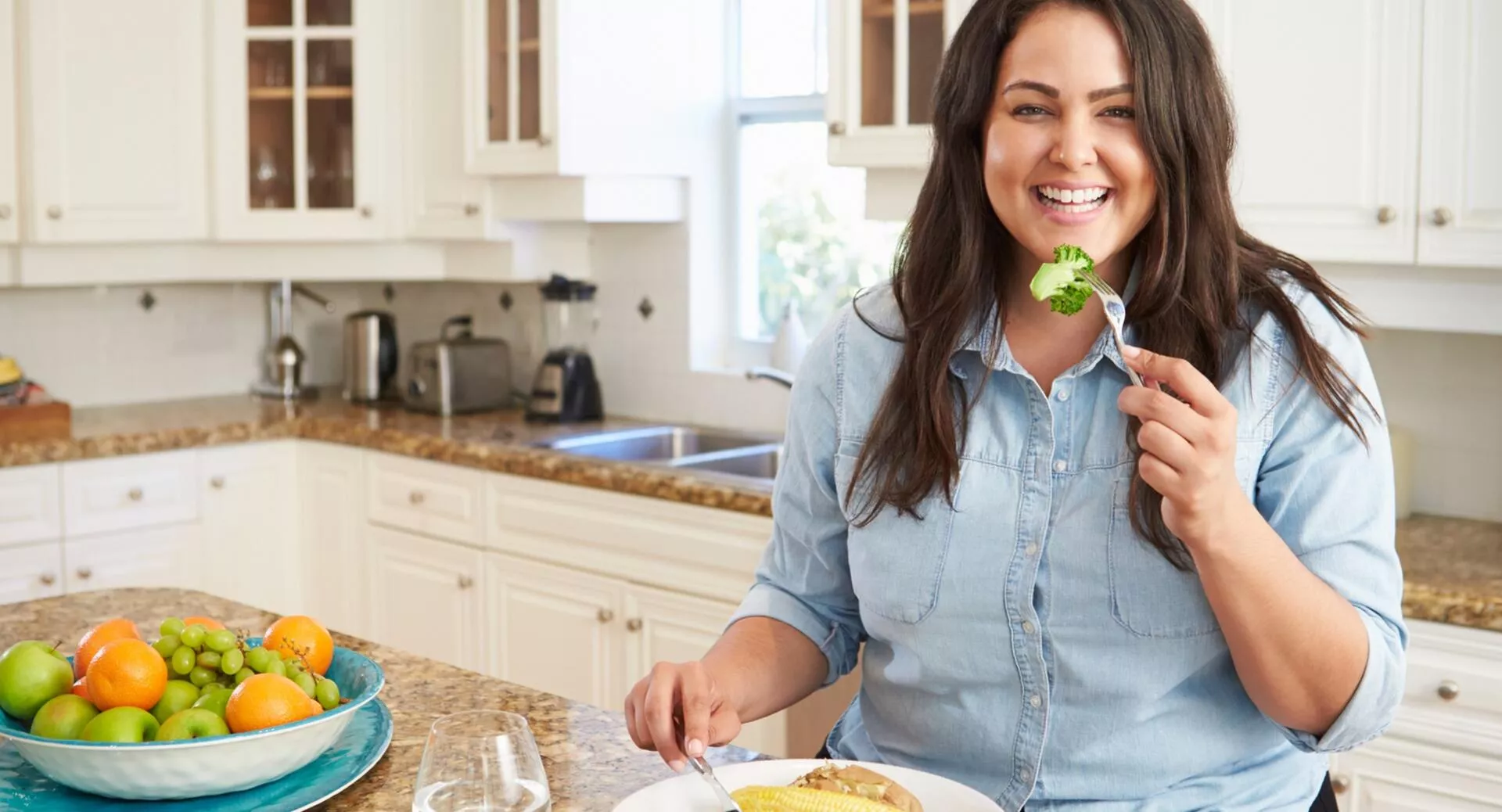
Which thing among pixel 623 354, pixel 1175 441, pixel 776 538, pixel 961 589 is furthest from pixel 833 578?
pixel 623 354

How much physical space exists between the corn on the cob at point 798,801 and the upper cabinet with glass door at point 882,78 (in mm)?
1755

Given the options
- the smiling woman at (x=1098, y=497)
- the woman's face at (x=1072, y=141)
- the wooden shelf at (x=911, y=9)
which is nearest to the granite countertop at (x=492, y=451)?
the smiling woman at (x=1098, y=497)

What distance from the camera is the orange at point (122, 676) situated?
116 cm

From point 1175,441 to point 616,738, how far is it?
57 centimetres

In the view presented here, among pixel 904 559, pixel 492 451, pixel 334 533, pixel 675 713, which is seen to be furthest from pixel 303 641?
pixel 334 533

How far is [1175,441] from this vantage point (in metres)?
1.10

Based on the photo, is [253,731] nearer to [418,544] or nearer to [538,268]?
[418,544]

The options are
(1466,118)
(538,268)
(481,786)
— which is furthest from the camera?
(538,268)

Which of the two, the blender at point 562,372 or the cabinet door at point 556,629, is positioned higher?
the blender at point 562,372

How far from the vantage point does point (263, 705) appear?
117 cm

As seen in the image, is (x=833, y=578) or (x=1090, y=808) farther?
(x=833, y=578)

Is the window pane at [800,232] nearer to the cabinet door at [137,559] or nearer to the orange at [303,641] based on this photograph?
the cabinet door at [137,559]

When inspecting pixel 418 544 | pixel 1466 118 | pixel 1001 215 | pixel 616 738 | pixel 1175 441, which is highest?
pixel 1466 118

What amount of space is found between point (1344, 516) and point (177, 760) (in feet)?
3.10
